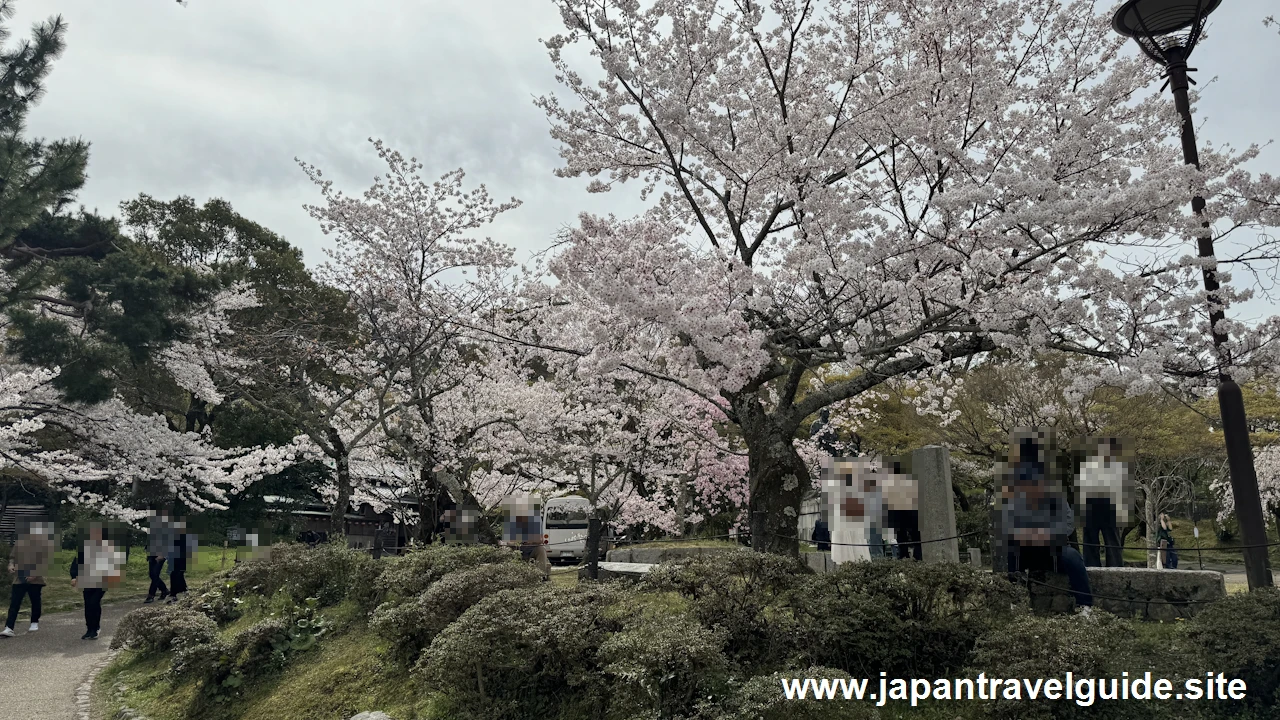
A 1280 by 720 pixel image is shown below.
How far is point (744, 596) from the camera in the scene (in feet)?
16.4

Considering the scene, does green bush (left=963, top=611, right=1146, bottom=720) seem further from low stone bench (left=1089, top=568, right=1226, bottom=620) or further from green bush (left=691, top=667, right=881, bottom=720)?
low stone bench (left=1089, top=568, right=1226, bottom=620)

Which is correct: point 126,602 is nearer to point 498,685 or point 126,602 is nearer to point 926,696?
point 498,685

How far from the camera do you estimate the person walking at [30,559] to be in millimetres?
9594

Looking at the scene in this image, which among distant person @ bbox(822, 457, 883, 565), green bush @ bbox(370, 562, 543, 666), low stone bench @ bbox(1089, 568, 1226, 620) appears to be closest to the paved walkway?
green bush @ bbox(370, 562, 543, 666)

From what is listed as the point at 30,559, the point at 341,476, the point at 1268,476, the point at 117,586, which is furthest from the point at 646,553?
the point at 1268,476

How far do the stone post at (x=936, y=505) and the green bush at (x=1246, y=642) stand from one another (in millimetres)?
2435

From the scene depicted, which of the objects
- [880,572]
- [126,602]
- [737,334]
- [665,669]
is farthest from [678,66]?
[126,602]

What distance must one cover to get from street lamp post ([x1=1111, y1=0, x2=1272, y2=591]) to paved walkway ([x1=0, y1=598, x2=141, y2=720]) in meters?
9.92

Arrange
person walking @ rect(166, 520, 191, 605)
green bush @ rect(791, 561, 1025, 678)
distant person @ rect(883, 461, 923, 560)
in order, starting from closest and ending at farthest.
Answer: green bush @ rect(791, 561, 1025, 678), distant person @ rect(883, 461, 923, 560), person walking @ rect(166, 520, 191, 605)

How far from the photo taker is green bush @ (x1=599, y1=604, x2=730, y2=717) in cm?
401

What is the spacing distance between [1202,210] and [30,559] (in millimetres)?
13385

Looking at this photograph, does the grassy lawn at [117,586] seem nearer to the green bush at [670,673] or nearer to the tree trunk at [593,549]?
the tree trunk at [593,549]

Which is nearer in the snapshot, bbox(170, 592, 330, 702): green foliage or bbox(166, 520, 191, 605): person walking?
bbox(170, 592, 330, 702): green foliage

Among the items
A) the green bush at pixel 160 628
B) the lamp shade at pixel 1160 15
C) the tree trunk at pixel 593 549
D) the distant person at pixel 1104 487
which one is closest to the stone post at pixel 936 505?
the distant person at pixel 1104 487
